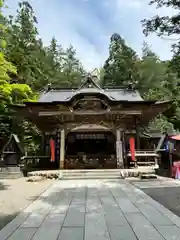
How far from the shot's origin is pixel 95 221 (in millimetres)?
4539

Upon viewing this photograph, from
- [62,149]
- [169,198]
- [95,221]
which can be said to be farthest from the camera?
[62,149]

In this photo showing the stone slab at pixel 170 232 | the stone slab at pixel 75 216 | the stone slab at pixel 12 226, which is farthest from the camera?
the stone slab at pixel 75 216

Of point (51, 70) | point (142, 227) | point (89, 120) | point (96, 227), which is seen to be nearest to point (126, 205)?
point (142, 227)

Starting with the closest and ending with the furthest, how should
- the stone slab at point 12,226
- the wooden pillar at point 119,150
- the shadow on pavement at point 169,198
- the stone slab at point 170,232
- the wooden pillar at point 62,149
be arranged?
the stone slab at point 170,232 → the stone slab at point 12,226 → the shadow on pavement at point 169,198 → the wooden pillar at point 119,150 → the wooden pillar at point 62,149

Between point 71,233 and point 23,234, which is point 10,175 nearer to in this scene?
point 23,234

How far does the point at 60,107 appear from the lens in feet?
51.0

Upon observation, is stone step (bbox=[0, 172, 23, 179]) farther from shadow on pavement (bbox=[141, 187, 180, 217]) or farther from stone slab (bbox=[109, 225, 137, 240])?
stone slab (bbox=[109, 225, 137, 240])

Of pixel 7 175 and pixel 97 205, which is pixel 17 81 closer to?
pixel 7 175

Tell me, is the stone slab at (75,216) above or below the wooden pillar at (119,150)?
below

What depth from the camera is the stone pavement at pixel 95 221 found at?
148 inches

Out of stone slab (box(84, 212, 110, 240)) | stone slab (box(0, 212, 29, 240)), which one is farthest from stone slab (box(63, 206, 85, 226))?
stone slab (box(0, 212, 29, 240))

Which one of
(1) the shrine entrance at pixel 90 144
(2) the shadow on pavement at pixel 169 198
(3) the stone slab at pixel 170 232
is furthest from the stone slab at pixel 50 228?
(1) the shrine entrance at pixel 90 144

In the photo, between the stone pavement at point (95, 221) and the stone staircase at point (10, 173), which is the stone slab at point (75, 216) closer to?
the stone pavement at point (95, 221)

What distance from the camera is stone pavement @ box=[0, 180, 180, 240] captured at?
3.76 meters
